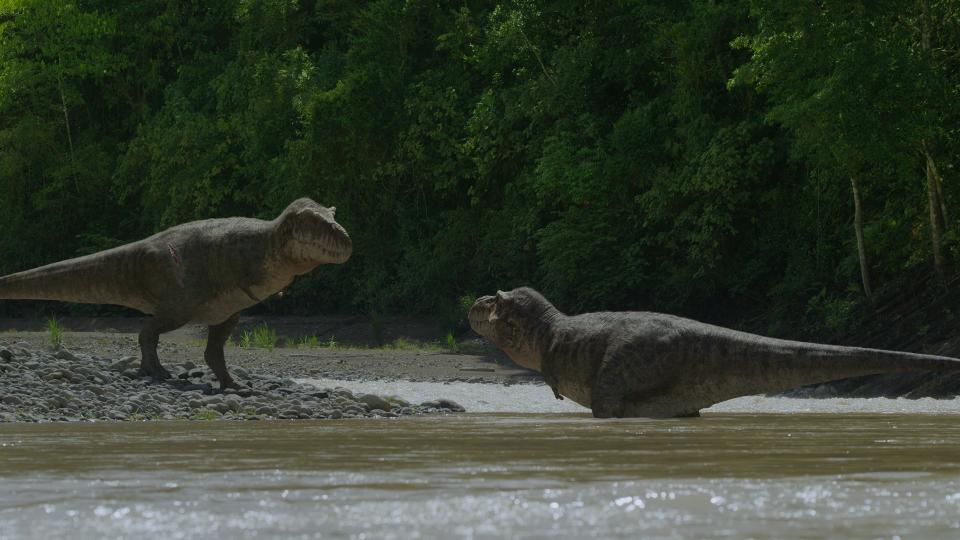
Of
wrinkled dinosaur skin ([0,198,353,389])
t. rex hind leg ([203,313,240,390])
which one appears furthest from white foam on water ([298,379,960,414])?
wrinkled dinosaur skin ([0,198,353,389])

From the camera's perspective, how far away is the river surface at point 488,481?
14.5 feet

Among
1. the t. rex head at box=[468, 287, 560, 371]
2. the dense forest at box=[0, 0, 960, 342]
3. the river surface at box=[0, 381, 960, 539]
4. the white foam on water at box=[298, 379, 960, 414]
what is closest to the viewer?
the river surface at box=[0, 381, 960, 539]

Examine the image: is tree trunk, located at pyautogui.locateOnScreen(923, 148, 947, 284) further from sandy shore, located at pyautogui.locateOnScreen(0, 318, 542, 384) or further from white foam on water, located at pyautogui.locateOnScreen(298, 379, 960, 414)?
sandy shore, located at pyautogui.locateOnScreen(0, 318, 542, 384)

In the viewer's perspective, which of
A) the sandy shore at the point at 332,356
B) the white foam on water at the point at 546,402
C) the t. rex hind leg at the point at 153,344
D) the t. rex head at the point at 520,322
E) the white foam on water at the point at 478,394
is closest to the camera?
the t. rex head at the point at 520,322

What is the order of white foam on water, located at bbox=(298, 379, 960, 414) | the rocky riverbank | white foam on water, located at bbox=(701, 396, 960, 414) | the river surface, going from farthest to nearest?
white foam on water, located at bbox=(298, 379, 960, 414)
white foam on water, located at bbox=(701, 396, 960, 414)
the rocky riverbank
the river surface

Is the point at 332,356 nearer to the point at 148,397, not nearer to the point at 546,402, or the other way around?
the point at 546,402

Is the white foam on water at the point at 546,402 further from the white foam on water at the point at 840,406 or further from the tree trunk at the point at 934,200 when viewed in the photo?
the tree trunk at the point at 934,200

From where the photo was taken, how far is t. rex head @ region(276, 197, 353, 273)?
12.9 meters

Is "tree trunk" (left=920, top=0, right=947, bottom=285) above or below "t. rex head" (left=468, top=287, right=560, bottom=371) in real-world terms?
above

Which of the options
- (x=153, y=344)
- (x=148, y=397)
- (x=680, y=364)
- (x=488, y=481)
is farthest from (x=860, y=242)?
(x=488, y=481)

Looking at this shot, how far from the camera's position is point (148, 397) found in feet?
40.7

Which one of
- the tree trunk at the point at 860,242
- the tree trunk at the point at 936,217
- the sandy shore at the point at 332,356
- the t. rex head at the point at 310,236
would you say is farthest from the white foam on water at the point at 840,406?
the sandy shore at the point at 332,356

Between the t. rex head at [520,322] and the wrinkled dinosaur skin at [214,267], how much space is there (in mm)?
1536

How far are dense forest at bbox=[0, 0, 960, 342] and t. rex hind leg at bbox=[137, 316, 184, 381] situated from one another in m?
7.93
